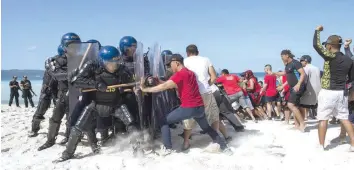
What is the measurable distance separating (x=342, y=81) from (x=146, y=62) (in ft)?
10.4

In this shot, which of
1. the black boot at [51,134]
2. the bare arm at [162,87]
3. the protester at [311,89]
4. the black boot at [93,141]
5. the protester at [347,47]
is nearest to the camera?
the bare arm at [162,87]

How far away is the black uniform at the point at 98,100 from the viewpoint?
213 inches

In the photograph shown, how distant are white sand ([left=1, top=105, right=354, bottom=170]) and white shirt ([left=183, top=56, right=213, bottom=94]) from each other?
1041 mm

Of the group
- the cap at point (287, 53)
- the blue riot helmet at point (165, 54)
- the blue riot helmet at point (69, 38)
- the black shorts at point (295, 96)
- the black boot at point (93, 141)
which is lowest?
the black boot at point (93, 141)

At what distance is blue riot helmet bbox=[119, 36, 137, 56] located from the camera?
645 centimetres

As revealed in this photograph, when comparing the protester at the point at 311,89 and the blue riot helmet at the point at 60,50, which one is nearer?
the blue riot helmet at the point at 60,50

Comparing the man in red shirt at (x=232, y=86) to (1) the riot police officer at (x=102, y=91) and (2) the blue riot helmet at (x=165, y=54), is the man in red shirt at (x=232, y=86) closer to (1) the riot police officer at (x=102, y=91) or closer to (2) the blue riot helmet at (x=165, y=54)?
(2) the blue riot helmet at (x=165, y=54)

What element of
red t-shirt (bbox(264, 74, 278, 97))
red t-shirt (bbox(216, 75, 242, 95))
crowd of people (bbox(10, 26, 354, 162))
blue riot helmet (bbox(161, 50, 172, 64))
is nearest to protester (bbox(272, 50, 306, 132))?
crowd of people (bbox(10, 26, 354, 162))

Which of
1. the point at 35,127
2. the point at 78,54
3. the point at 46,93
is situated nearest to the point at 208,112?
the point at 78,54

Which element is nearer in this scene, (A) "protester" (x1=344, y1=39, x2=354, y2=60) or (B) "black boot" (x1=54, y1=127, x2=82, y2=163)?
(B) "black boot" (x1=54, y1=127, x2=82, y2=163)

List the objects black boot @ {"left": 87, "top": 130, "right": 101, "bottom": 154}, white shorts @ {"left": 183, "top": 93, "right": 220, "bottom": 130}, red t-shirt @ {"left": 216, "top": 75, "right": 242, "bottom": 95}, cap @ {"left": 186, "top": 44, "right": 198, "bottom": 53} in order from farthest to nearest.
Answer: red t-shirt @ {"left": 216, "top": 75, "right": 242, "bottom": 95} → cap @ {"left": 186, "top": 44, "right": 198, "bottom": 53} → white shorts @ {"left": 183, "top": 93, "right": 220, "bottom": 130} → black boot @ {"left": 87, "top": 130, "right": 101, "bottom": 154}

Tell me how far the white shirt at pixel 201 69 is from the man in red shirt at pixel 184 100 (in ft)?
1.65

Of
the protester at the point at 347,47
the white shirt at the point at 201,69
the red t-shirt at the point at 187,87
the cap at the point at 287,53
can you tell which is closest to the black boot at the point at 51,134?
the red t-shirt at the point at 187,87

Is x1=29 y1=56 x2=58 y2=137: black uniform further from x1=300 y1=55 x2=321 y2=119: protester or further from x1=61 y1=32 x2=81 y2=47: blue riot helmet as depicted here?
x1=300 y1=55 x2=321 y2=119: protester
